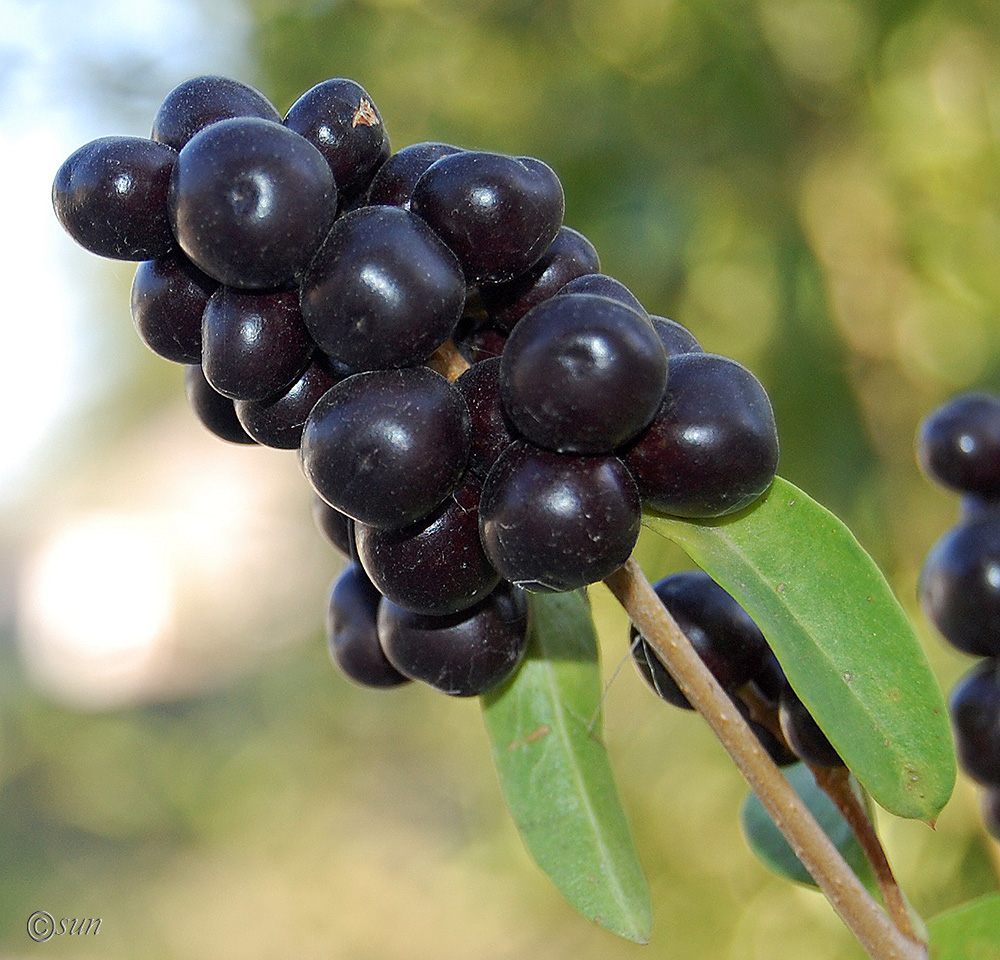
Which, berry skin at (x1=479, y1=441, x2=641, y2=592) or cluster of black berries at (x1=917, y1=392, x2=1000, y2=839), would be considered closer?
berry skin at (x1=479, y1=441, x2=641, y2=592)

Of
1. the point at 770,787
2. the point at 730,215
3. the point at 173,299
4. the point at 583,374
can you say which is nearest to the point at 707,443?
the point at 583,374

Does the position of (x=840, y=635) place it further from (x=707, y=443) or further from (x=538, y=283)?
Answer: (x=538, y=283)

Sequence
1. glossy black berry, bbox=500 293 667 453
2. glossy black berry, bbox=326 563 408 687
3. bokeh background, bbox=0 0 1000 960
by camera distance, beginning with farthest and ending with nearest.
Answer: bokeh background, bbox=0 0 1000 960
glossy black berry, bbox=326 563 408 687
glossy black berry, bbox=500 293 667 453

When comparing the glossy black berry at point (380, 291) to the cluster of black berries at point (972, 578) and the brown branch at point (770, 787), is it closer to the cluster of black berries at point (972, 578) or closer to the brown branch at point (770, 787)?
the brown branch at point (770, 787)

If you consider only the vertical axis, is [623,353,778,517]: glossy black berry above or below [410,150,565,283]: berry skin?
below

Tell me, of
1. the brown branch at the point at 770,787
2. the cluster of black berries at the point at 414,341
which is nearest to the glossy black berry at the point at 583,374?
the cluster of black berries at the point at 414,341

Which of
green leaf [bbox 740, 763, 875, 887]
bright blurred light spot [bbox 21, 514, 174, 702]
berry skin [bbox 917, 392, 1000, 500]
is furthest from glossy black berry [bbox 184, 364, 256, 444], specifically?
bright blurred light spot [bbox 21, 514, 174, 702]

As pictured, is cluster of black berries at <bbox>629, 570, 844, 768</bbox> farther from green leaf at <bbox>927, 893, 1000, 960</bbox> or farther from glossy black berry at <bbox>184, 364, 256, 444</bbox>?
glossy black berry at <bbox>184, 364, 256, 444</bbox>
